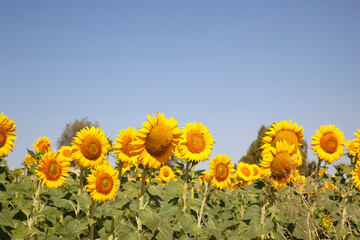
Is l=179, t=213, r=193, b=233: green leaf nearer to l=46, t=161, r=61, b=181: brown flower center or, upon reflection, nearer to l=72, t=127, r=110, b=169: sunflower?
l=72, t=127, r=110, b=169: sunflower

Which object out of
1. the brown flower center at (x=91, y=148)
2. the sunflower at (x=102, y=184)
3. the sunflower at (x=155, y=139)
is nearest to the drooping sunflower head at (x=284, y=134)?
the sunflower at (x=155, y=139)

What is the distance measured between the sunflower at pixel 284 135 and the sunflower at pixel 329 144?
1147mm

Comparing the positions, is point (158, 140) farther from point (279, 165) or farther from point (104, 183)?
point (279, 165)

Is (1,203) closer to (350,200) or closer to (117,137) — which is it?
(117,137)

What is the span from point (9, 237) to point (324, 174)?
20.8ft

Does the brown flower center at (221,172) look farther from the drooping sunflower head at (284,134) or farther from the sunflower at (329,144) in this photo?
the sunflower at (329,144)

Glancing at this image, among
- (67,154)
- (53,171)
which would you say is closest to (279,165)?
(53,171)

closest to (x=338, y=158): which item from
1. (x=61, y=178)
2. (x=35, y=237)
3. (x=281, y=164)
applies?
(x=281, y=164)

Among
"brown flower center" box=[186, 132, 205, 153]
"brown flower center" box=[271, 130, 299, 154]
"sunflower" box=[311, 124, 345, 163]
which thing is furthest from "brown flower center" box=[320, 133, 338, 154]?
"brown flower center" box=[186, 132, 205, 153]

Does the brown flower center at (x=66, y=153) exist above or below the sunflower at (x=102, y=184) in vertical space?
above

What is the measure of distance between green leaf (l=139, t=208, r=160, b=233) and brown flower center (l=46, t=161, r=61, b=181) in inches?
101

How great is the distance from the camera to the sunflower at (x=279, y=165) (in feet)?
16.0

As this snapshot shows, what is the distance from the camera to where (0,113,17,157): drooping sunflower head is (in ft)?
14.8

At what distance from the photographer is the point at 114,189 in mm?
4883
